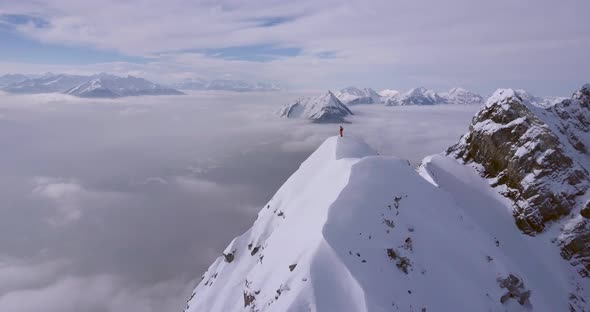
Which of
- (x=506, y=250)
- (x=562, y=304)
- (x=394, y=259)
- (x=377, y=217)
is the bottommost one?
(x=562, y=304)

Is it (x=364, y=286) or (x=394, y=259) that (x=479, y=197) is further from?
(x=364, y=286)

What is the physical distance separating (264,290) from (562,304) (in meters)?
48.4

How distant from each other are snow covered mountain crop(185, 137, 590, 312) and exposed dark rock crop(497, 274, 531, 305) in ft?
0.62

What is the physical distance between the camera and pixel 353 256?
102ft

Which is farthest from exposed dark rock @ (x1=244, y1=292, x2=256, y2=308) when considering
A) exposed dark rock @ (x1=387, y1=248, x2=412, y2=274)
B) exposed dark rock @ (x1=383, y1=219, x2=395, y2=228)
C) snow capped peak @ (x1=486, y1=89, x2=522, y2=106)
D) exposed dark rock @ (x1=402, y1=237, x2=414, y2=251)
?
snow capped peak @ (x1=486, y1=89, x2=522, y2=106)

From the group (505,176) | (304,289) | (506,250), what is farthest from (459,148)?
(304,289)

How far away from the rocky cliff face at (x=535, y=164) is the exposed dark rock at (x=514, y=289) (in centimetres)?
2260

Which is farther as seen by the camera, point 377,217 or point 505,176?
point 505,176

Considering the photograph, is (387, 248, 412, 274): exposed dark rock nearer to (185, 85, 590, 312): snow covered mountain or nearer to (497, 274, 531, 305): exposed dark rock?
(185, 85, 590, 312): snow covered mountain

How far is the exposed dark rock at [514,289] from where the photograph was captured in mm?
38438

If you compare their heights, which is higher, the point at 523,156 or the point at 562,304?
the point at 523,156

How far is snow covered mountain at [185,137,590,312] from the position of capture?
96.5ft

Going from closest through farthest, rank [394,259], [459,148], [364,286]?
[364,286]
[394,259]
[459,148]

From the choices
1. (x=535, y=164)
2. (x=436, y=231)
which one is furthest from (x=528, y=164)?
(x=436, y=231)
